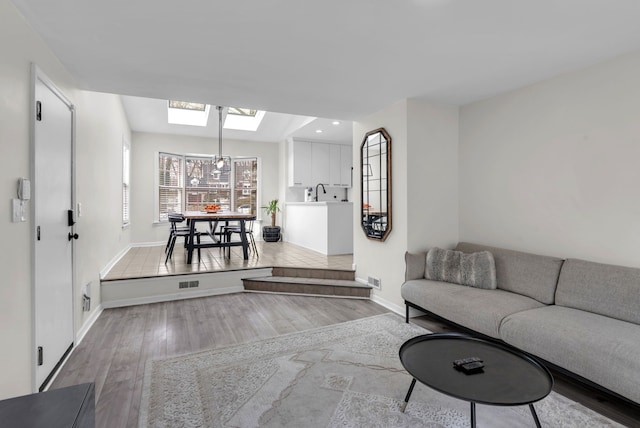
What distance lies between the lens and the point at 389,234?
3.80 metres

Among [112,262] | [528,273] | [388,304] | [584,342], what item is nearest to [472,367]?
[584,342]

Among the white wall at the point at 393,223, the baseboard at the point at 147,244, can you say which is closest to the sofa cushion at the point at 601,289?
the white wall at the point at 393,223

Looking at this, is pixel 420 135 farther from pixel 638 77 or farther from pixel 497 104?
pixel 638 77

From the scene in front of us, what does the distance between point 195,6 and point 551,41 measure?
7.85 ft

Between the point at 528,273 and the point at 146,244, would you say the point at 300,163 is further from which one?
the point at 528,273

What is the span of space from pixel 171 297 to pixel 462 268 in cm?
353

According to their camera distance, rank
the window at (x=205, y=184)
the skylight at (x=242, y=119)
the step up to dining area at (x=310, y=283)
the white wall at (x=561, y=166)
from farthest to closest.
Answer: the window at (x=205, y=184), the skylight at (x=242, y=119), the step up to dining area at (x=310, y=283), the white wall at (x=561, y=166)

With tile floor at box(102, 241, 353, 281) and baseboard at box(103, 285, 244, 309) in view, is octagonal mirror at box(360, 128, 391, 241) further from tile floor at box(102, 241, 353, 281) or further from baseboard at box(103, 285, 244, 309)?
baseboard at box(103, 285, 244, 309)

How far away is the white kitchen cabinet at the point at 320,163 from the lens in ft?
23.9

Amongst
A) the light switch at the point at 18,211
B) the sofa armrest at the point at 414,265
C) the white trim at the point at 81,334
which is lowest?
the white trim at the point at 81,334

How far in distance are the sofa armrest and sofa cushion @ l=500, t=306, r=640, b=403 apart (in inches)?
43.2

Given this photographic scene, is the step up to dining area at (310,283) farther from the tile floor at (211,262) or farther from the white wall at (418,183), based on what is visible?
the white wall at (418,183)

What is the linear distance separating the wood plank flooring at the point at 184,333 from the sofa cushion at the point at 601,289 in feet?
1.85

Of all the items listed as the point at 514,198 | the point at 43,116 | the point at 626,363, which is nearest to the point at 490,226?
the point at 514,198
